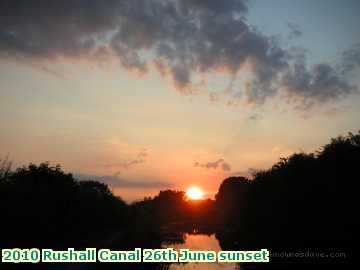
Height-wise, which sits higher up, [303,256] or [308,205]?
[308,205]

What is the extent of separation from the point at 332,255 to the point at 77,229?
3323 centimetres

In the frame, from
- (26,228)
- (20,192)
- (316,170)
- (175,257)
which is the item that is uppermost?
(316,170)

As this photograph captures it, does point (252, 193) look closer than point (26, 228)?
No

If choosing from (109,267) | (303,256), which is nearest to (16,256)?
(109,267)

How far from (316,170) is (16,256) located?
31183mm

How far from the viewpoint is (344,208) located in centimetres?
2991

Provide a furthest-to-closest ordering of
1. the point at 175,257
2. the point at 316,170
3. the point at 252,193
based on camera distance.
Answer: the point at 252,193 → the point at 316,170 → the point at 175,257

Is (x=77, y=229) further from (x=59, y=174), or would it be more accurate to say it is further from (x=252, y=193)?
(x=252, y=193)

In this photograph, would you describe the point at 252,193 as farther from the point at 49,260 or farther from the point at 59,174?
the point at 49,260

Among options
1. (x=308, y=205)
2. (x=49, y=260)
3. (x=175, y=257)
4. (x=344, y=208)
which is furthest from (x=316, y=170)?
(x=49, y=260)

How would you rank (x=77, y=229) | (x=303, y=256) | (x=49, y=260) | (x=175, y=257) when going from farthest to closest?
(x=77, y=229)
(x=175, y=257)
(x=303, y=256)
(x=49, y=260)

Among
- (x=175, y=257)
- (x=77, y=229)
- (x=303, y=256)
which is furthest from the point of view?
(x=77, y=229)

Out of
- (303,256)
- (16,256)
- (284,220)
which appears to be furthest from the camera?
(284,220)

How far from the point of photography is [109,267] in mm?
27125
